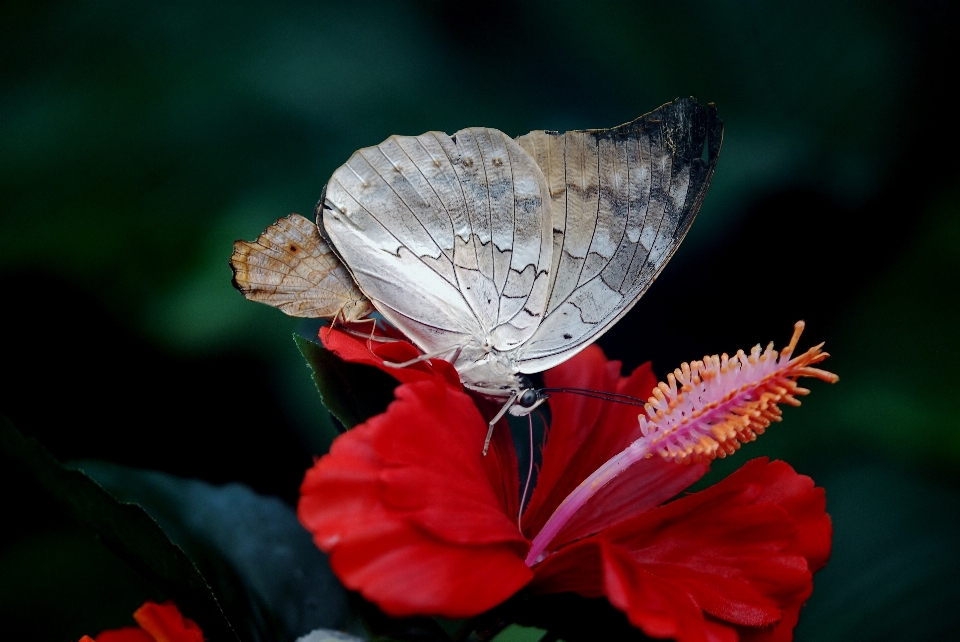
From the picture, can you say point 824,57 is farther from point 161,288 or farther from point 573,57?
point 161,288

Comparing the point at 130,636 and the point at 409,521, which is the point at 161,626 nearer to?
the point at 130,636

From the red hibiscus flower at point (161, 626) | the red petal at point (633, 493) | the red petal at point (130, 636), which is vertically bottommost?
the red petal at point (130, 636)

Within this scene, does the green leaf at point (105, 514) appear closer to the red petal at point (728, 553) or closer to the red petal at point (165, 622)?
the red petal at point (165, 622)

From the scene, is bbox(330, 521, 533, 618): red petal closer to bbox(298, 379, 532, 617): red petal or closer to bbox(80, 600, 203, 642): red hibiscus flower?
bbox(298, 379, 532, 617): red petal

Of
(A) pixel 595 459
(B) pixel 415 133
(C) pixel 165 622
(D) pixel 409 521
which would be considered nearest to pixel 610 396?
(A) pixel 595 459

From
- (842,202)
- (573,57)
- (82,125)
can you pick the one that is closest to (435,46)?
(573,57)

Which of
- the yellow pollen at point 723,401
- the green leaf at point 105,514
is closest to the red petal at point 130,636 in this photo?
the green leaf at point 105,514

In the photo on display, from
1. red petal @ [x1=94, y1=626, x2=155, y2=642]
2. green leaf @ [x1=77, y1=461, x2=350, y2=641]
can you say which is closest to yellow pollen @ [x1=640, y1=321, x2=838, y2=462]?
green leaf @ [x1=77, y1=461, x2=350, y2=641]
